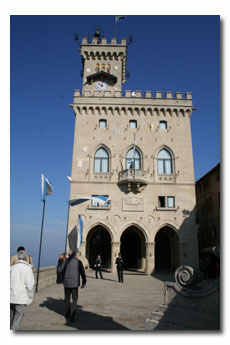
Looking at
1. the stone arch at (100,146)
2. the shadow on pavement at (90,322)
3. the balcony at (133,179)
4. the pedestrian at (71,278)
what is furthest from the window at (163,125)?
the pedestrian at (71,278)

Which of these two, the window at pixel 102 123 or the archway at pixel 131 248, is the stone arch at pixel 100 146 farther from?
the archway at pixel 131 248

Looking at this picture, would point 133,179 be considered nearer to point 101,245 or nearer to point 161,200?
point 161,200

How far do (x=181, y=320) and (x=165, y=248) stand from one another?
22.8 m

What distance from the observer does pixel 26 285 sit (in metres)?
5.40

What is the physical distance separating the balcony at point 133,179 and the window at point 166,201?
2365mm

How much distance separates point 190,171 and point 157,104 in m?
8.52

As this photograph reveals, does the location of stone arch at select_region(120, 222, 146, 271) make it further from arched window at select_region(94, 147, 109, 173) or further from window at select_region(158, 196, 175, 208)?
arched window at select_region(94, 147, 109, 173)

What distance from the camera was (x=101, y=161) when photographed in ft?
86.6

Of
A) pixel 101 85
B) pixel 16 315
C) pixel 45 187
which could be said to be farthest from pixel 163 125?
pixel 16 315

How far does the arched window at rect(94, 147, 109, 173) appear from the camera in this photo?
26.2 m

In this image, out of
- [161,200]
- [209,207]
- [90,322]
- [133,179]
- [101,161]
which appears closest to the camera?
[90,322]

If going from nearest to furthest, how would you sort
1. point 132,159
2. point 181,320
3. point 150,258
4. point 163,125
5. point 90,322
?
point 181,320 < point 90,322 < point 150,258 < point 132,159 < point 163,125

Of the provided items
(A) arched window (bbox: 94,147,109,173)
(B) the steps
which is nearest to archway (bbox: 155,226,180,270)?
(A) arched window (bbox: 94,147,109,173)

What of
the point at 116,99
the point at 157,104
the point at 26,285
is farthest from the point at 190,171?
the point at 26,285
